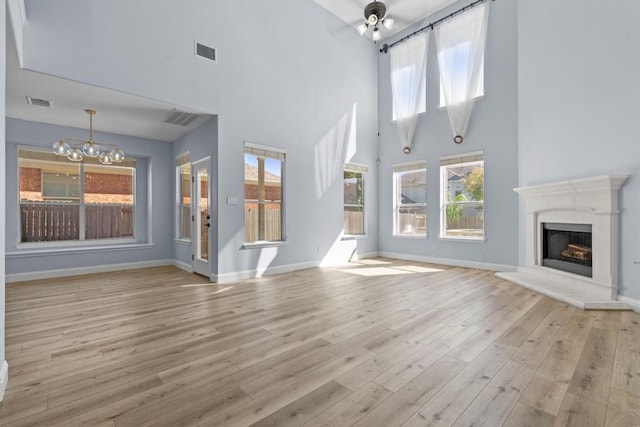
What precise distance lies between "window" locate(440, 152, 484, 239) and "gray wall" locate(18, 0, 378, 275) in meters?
1.68

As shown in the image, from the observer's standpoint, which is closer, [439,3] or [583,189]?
[583,189]

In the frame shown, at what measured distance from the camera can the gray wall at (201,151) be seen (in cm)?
481

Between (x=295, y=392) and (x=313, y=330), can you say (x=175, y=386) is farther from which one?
(x=313, y=330)

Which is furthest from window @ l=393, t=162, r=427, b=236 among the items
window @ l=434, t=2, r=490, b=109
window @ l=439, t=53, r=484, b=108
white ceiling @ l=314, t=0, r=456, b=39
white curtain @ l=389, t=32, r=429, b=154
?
white ceiling @ l=314, t=0, r=456, b=39

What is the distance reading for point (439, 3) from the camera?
611 cm

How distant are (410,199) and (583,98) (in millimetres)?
3469

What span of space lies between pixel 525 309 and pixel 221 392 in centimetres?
322

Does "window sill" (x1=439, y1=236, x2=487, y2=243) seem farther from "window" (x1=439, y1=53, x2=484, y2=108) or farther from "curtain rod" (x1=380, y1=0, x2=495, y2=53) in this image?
"curtain rod" (x1=380, y1=0, x2=495, y2=53)

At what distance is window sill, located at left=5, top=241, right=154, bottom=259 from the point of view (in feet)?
16.2

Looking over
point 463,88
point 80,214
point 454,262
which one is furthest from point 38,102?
point 454,262

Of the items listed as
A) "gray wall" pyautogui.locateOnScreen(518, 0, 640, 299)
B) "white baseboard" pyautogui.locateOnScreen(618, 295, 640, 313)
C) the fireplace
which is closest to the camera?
"white baseboard" pyautogui.locateOnScreen(618, 295, 640, 313)

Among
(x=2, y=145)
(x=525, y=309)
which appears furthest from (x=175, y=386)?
(x=525, y=309)

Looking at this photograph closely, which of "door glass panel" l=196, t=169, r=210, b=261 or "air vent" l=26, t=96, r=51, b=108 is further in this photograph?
"door glass panel" l=196, t=169, r=210, b=261

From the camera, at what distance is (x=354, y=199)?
701 cm
